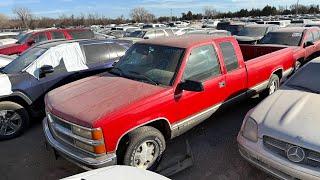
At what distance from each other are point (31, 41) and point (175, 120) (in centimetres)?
1124

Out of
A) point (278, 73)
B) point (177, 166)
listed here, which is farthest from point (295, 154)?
point (278, 73)

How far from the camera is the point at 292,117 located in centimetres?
339

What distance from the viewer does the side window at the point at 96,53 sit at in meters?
6.34

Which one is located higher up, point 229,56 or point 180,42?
point 180,42

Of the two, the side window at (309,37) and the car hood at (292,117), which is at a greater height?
the side window at (309,37)

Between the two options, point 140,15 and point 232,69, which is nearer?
point 232,69

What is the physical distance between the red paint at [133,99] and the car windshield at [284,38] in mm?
3880

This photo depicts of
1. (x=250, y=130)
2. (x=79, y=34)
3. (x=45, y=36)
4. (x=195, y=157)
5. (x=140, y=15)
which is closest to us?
(x=250, y=130)

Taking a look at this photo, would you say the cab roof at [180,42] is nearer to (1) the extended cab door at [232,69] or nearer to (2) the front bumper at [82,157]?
(1) the extended cab door at [232,69]

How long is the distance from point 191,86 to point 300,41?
19.5ft

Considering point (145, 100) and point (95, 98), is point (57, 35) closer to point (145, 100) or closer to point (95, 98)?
point (95, 98)

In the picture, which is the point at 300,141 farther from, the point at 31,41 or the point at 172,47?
the point at 31,41

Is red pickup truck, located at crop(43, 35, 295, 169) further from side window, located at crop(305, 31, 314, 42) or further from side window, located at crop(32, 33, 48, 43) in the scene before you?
side window, located at crop(32, 33, 48, 43)

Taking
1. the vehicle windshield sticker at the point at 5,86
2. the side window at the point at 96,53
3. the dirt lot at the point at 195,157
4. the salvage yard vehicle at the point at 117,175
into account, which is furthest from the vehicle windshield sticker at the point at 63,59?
the salvage yard vehicle at the point at 117,175
